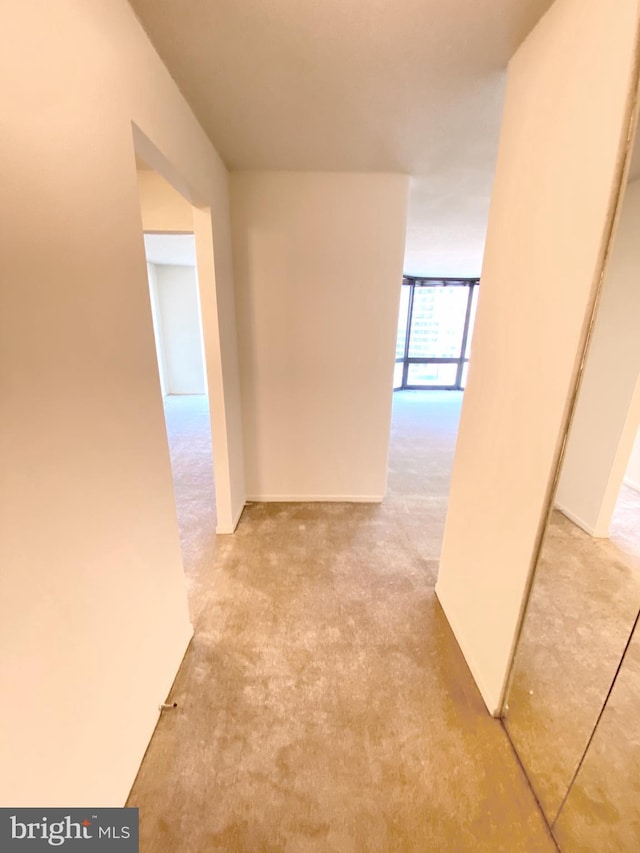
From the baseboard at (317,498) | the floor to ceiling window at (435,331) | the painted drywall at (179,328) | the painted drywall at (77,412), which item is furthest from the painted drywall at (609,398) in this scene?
the painted drywall at (179,328)

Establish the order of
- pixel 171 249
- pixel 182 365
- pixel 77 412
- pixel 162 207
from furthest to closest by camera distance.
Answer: pixel 182 365 → pixel 171 249 → pixel 162 207 → pixel 77 412

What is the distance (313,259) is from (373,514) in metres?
1.97

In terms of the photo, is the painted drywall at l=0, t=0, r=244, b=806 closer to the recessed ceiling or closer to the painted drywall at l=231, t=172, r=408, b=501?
the painted drywall at l=231, t=172, r=408, b=501

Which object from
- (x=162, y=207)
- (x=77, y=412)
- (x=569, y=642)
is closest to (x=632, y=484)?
(x=569, y=642)

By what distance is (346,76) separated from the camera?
1.31 meters

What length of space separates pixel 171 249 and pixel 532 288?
4869 mm

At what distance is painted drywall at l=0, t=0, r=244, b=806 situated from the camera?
0.69m

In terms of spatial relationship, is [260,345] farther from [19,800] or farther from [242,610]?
[19,800]

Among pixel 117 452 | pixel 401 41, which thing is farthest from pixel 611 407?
pixel 117 452

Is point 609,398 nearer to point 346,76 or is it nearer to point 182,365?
point 346,76

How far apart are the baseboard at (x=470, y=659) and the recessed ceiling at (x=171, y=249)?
11.8 feet

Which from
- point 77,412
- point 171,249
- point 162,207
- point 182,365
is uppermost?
point 171,249

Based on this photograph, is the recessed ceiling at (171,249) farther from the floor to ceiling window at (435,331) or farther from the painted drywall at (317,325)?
the floor to ceiling window at (435,331)

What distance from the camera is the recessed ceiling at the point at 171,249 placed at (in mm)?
3856
